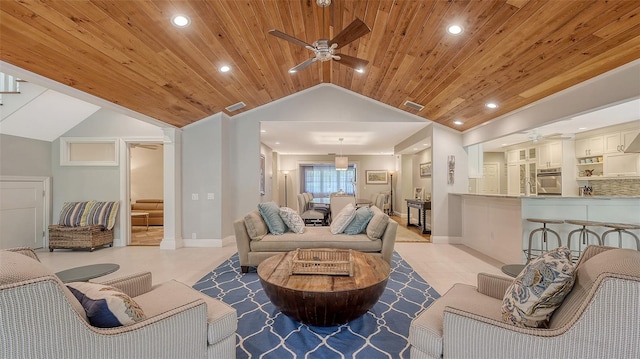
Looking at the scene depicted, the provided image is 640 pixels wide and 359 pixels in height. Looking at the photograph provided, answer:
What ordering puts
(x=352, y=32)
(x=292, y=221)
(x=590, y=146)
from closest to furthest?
(x=352, y=32), (x=292, y=221), (x=590, y=146)

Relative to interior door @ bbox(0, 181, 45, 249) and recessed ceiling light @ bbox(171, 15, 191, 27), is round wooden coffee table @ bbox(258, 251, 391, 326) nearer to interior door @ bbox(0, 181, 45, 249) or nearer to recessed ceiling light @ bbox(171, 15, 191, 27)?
recessed ceiling light @ bbox(171, 15, 191, 27)

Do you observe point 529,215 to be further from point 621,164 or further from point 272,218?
point 272,218

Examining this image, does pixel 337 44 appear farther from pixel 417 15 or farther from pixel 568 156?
pixel 568 156

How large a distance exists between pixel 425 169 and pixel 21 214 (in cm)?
876

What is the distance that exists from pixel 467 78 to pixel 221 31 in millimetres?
3036

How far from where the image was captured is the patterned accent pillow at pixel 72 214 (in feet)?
15.9

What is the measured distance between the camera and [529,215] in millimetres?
3729

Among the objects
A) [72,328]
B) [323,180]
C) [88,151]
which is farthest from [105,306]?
[323,180]

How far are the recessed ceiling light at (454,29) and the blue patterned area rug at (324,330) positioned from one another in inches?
106

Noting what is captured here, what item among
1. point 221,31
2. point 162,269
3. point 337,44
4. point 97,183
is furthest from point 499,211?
point 97,183

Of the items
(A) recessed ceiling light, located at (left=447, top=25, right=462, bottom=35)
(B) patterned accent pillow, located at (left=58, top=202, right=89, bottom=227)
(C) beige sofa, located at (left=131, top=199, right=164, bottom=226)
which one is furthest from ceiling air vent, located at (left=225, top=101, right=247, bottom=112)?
(C) beige sofa, located at (left=131, top=199, right=164, bottom=226)

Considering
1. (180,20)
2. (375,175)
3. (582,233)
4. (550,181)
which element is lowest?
(582,233)

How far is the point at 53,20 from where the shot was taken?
213 centimetres

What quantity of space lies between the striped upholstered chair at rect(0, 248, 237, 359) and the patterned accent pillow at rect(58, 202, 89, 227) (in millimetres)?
4315
